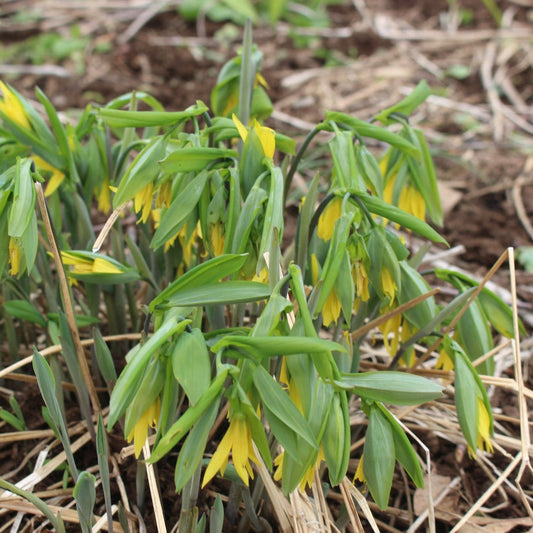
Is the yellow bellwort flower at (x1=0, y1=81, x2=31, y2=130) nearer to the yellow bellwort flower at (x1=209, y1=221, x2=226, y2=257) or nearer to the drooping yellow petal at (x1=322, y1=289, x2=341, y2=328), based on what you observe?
the yellow bellwort flower at (x1=209, y1=221, x2=226, y2=257)

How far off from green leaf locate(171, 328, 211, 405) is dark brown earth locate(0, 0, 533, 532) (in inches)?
60.1

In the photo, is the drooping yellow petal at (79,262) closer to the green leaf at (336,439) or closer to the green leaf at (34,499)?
the green leaf at (34,499)

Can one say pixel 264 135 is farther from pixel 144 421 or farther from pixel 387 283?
pixel 144 421

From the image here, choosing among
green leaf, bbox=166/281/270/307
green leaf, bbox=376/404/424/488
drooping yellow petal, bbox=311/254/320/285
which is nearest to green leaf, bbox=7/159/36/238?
green leaf, bbox=166/281/270/307

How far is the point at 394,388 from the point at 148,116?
23.2 inches

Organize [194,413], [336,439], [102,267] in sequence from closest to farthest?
[194,413] < [336,439] < [102,267]

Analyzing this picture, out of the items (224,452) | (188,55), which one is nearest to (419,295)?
(224,452)

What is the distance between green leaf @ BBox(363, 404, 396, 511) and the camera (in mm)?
982

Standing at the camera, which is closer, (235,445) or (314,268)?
(235,445)

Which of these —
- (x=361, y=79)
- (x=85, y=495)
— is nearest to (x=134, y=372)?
(x=85, y=495)

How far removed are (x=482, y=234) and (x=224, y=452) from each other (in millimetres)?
1828

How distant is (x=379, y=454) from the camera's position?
0.98 metres

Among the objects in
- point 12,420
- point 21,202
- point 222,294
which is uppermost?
point 21,202

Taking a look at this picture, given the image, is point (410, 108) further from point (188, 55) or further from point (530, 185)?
point (188, 55)
